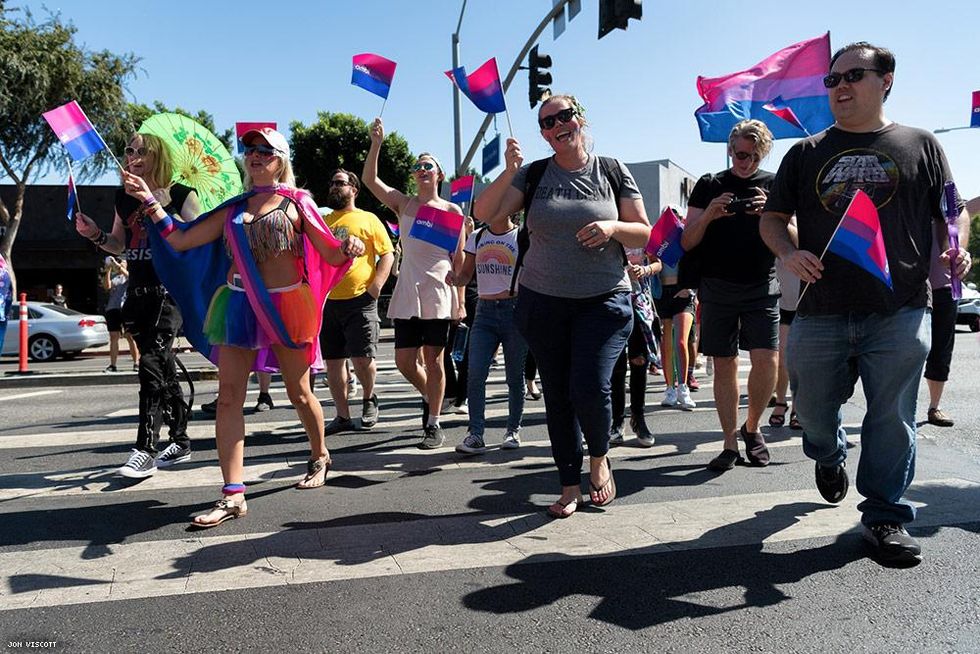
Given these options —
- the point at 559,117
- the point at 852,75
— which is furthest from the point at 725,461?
the point at 852,75

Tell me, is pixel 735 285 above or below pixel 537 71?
below

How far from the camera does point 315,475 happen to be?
4.52m

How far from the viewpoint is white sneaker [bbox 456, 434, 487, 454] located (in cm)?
543

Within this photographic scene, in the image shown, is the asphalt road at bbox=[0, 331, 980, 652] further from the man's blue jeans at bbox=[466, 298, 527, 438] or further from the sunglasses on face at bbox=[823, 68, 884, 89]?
the sunglasses on face at bbox=[823, 68, 884, 89]

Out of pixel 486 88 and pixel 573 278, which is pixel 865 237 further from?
pixel 486 88

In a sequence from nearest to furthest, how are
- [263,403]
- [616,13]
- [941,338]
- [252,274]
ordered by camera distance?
[252,274] < [941,338] < [263,403] < [616,13]

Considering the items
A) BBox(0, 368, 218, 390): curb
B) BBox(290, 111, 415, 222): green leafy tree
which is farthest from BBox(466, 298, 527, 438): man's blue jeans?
BBox(290, 111, 415, 222): green leafy tree

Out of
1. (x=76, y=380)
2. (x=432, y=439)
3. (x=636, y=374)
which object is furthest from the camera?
(x=76, y=380)

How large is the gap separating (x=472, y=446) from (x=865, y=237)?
303 cm

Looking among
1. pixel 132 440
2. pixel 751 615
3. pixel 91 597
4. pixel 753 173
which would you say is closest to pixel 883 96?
pixel 753 173

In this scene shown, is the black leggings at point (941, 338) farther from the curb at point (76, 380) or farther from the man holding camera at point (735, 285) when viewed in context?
the curb at point (76, 380)

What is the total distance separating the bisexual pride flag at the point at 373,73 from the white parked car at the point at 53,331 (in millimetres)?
12738

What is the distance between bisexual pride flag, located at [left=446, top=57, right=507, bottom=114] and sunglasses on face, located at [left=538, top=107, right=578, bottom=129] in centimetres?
172

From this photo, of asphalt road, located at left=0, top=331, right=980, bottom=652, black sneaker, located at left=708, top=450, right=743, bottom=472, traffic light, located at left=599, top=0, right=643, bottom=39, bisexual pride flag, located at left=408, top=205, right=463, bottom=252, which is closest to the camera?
asphalt road, located at left=0, top=331, right=980, bottom=652
